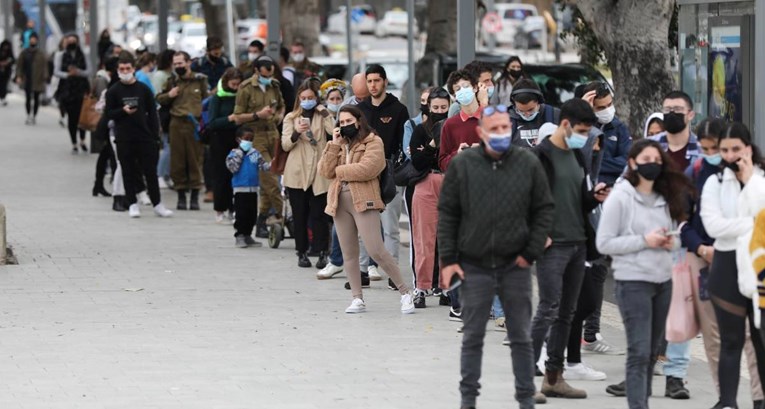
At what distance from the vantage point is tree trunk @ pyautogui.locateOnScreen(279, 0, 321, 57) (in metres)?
33.0

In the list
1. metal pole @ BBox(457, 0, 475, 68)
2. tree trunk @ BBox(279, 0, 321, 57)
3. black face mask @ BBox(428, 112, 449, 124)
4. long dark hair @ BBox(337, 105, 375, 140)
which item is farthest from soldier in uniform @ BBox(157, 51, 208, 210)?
tree trunk @ BBox(279, 0, 321, 57)

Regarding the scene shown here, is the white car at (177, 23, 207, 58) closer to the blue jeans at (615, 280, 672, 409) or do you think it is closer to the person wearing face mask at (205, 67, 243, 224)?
the person wearing face mask at (205, 67, 243, 224)

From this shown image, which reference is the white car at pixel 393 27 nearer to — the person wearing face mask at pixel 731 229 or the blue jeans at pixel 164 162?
the blue jeans at pixel 164 162

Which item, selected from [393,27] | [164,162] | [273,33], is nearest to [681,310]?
[273,33]

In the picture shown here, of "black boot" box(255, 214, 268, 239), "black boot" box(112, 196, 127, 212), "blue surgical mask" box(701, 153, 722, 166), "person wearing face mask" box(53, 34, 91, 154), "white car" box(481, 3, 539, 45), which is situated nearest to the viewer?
"blue surgical mask" box(701, 153, 722, 166)

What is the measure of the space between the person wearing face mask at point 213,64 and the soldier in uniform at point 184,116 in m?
1.39

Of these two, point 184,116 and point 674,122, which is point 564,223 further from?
point 184,116

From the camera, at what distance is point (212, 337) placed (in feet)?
34.2

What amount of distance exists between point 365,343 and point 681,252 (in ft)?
8.90

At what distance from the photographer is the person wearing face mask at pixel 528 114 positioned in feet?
32.6

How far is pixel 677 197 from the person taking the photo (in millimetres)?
7770

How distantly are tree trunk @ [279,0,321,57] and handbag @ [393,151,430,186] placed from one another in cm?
2147

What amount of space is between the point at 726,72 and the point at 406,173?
2.79 m

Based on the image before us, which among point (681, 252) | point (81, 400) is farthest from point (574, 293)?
point (81, 400)
